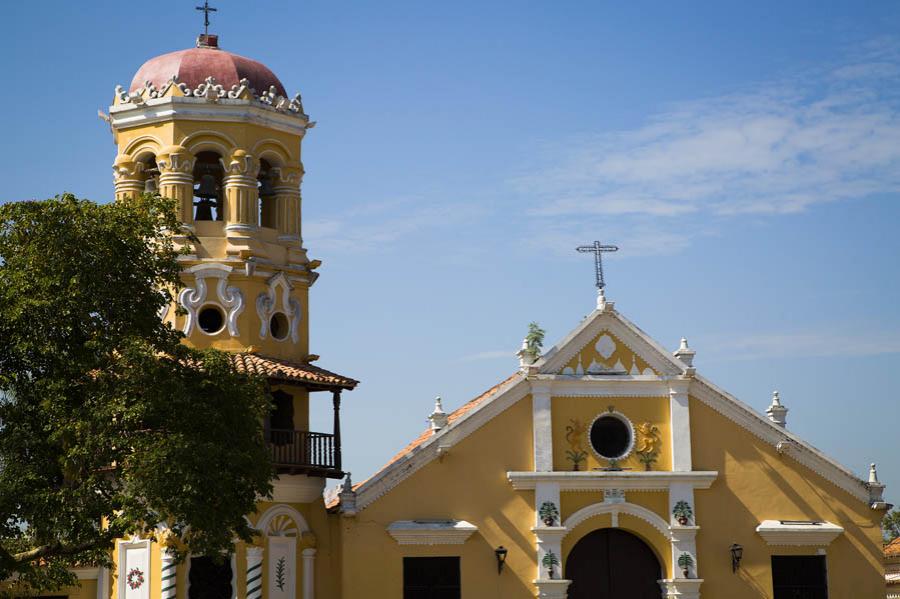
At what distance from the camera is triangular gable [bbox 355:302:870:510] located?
39.2 metres

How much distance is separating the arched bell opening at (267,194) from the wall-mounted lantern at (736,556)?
46.1ft

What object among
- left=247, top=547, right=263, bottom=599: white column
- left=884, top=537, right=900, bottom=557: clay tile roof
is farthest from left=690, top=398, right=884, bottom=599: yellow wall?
left=884, top=537, right=900, bottom=557: clay tile roof

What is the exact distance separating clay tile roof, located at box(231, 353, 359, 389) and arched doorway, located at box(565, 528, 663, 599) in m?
6.97

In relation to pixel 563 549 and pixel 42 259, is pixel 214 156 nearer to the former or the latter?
pixel 42 259

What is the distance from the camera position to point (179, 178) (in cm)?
3984

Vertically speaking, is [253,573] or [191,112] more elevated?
[191,112]

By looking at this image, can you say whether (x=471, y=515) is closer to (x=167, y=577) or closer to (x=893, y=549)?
(x=167, y=577)

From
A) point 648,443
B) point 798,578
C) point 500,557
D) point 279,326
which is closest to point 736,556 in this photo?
point 798,578

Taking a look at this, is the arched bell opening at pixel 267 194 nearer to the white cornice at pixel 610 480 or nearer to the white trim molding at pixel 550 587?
the white cornice at pixel 610 480

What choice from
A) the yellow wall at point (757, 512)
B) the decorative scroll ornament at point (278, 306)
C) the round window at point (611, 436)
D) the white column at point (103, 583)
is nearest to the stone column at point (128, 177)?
the decorative scroll ornament at point (278, 306)

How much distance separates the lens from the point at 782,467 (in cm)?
4047

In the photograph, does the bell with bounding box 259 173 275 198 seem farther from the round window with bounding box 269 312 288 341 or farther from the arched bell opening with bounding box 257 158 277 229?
the round window with bounding box 269 312 288 341

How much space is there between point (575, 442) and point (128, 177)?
12.9 meters

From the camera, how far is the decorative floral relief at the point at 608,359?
40094 mm
